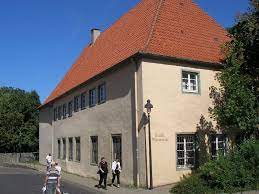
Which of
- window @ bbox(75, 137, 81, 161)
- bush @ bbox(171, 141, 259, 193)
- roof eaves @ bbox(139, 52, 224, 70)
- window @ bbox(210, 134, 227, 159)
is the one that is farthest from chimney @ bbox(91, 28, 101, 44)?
bush @ bbox(171, 141, 259, 193)

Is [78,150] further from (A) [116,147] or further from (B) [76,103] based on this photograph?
(A) [116,147]

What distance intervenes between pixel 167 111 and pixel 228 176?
542cm

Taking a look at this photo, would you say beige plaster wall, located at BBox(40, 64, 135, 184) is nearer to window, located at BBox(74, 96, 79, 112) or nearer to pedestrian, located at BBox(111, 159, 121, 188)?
window, located at BBox(74, 96, 79, 112)

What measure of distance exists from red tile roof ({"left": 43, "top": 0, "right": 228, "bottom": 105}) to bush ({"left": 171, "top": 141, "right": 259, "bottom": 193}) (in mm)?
Result: 6339

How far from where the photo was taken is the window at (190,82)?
75.4ft

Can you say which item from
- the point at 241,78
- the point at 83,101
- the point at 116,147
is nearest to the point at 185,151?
the point at 116,147

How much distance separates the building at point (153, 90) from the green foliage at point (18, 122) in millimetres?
31087

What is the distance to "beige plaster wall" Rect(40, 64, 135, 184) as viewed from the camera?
74.2 feet

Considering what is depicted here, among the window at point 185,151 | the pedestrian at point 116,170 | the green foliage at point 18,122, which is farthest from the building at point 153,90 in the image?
the green foliage at point 18,122

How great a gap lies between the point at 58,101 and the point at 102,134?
1253cm

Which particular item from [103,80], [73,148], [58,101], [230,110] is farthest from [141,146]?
[58,101]

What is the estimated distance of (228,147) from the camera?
24.0 metres

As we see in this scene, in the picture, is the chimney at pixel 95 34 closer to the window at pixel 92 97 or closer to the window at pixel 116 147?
the window at pixel 92 97

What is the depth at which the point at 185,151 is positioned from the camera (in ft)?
72.8
